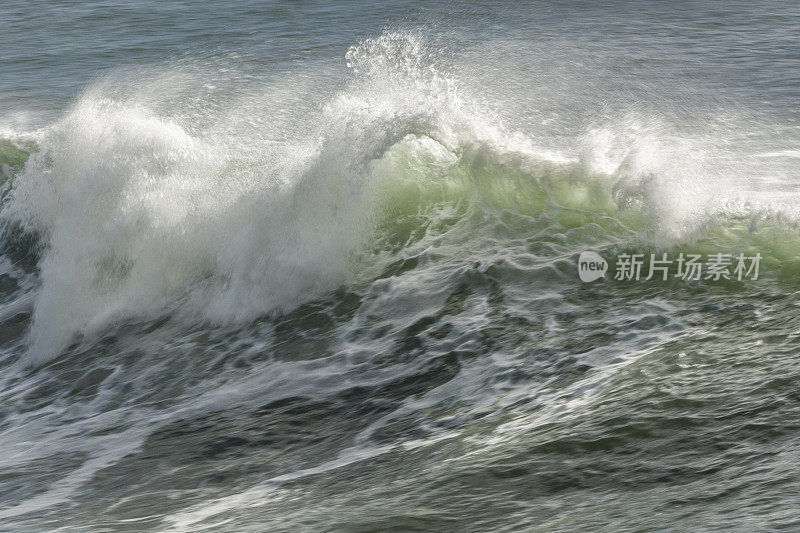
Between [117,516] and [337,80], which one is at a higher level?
[337,80]

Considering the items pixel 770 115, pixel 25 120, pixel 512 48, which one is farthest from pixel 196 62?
pixel 770 115

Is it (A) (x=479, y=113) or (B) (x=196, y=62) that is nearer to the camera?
(A) (x=479, y=113)

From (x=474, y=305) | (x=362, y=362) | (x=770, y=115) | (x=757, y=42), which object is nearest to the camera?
(x=362, y=362)

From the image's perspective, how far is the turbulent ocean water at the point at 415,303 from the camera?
4652 millimetres

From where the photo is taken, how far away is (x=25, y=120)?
49.1 feet

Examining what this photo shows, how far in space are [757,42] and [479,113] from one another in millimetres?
7031

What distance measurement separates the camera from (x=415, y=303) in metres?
7.71

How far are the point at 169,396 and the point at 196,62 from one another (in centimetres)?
1147

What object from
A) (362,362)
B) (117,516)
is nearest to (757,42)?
(362,362)

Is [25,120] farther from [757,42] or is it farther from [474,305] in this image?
[757,42]

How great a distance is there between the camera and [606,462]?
179 inches

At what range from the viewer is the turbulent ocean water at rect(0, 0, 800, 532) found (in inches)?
183

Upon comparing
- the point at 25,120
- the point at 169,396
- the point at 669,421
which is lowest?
the point at 169,396

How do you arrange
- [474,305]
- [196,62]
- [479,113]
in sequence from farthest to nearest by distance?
1. [196,62]
2. [479,113]
3. [474,305]
